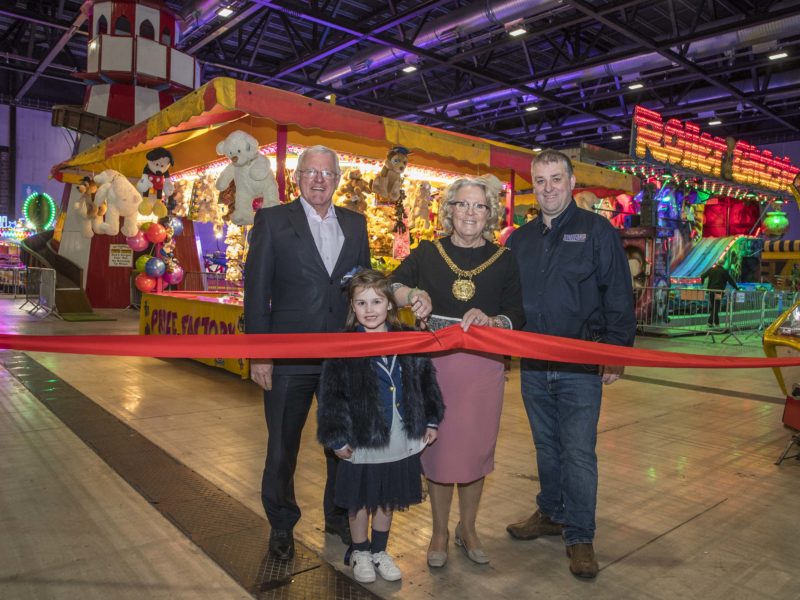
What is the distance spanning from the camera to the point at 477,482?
2.66 meters

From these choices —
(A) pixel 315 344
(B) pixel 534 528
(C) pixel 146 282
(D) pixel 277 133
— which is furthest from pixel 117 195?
(B) pixel 534 528

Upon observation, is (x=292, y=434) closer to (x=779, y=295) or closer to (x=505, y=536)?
(x=505, y=536)

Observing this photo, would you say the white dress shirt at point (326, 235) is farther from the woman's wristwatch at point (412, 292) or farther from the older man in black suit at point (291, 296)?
the woman's wristwatch at point (412, 292)

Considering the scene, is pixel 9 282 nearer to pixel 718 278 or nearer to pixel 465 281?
pixel 718 278

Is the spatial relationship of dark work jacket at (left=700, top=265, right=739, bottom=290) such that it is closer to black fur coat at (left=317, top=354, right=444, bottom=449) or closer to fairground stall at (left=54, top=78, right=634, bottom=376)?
fairground stall at (left=54, top=78, right=634, bottom=376)

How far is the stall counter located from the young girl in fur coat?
400 centimetres

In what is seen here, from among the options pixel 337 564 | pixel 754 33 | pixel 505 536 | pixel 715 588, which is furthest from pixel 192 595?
pixel 754 33

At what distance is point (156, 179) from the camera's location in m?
8.78

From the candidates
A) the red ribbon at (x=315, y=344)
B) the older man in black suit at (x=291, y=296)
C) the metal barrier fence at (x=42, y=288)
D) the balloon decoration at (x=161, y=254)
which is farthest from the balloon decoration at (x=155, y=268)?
the red ribbon at (x=315, y=344)

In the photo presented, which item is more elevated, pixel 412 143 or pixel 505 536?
pixel 412 143

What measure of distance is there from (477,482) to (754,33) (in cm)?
1396

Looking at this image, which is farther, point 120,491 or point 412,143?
point 412,143

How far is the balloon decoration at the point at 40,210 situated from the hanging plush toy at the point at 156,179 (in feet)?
44.4

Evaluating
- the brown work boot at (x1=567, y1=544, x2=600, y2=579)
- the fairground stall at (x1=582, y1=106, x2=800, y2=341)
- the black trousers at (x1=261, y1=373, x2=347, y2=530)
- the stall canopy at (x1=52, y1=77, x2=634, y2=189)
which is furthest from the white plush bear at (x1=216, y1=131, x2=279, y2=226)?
the fairground stall at (x1=582, y1=106, x2=800, y2=341)
